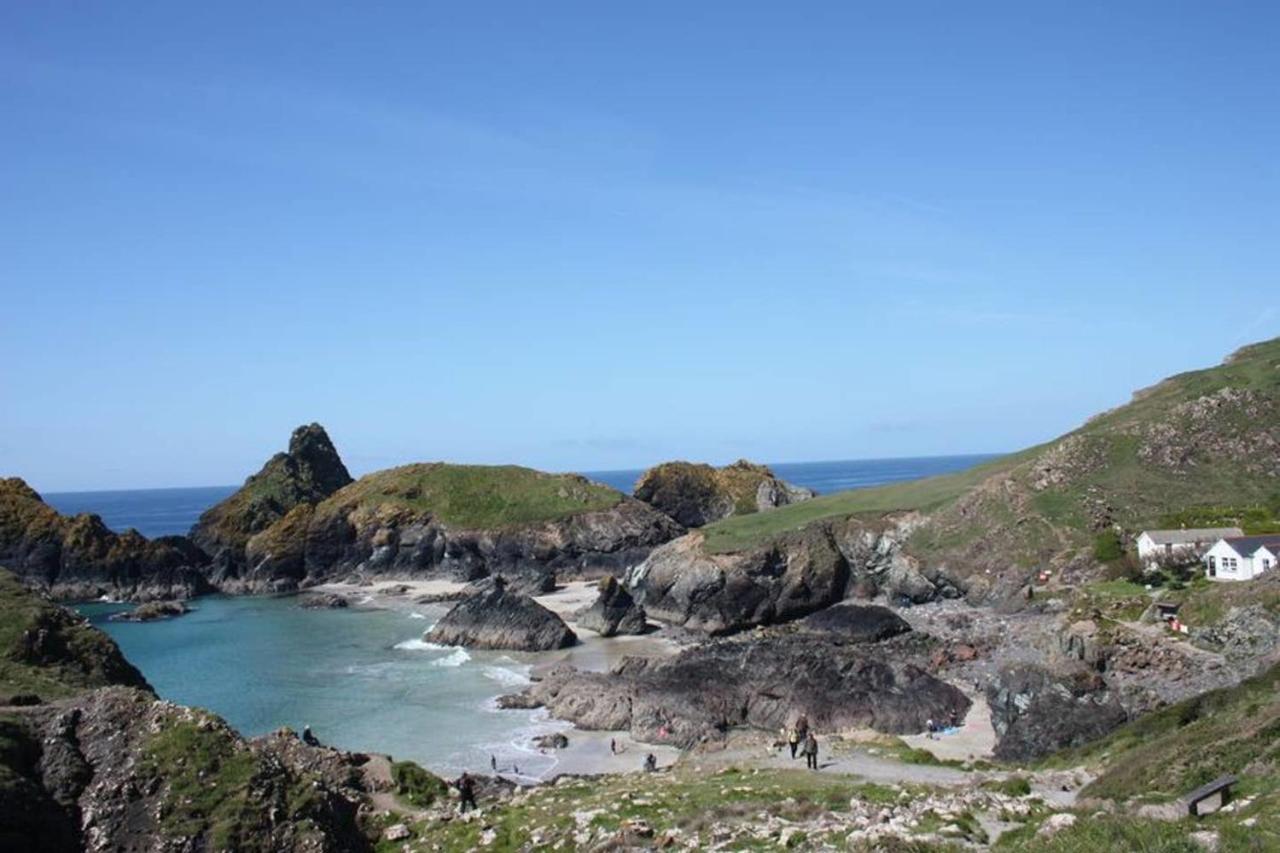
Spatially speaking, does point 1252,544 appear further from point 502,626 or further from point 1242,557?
point 502,626

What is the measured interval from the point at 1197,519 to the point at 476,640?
51269 mm

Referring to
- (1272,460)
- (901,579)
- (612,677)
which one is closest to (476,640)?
(612,677)

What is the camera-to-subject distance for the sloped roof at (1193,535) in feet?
189

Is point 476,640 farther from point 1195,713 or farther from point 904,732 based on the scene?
point 1195,713

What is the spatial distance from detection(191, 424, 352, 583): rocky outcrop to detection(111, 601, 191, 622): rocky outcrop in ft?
59.0

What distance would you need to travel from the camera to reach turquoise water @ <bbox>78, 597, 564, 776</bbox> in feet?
154

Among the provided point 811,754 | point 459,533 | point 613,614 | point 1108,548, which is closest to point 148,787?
point 811,754

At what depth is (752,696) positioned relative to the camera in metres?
48.4

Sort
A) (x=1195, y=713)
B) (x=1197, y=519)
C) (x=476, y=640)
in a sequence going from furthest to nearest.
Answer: (x=476, y=640)
(x=1197, y=519)
(x=1195, y=713)

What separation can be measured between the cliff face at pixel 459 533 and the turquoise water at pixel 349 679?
1873cm

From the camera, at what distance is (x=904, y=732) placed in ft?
144

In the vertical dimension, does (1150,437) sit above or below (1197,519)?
above

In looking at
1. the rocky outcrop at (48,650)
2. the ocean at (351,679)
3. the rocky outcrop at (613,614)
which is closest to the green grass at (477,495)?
the ocean at (351,679)

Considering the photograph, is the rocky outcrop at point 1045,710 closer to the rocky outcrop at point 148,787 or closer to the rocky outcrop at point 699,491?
the rocky outcrop at point 148,787
